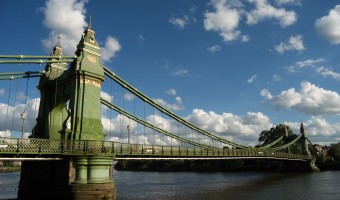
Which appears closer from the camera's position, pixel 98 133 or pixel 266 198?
pixel 98 133

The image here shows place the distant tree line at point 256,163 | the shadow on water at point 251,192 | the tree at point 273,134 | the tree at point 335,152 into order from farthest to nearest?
the tree at point 273,134 < the distant tree line at point 256,163 < the tree at point 335,152 < the shadow on water at point 251,192

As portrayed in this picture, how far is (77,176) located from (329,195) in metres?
25.3

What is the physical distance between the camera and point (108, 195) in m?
25.9

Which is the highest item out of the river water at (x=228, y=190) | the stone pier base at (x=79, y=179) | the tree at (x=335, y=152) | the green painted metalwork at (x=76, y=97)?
the green painted metalwork at (x=76, y=97)

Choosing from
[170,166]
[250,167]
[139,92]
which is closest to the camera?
[139,92]

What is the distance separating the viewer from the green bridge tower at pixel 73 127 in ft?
85.3

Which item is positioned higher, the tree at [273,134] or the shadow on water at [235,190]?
the tree at [273,134]

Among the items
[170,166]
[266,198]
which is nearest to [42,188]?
[266,198]

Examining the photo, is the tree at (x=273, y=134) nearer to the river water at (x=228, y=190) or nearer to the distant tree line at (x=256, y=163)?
the distant tree line at (x=256, y=163)

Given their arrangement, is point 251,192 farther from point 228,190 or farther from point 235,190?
point 228,190

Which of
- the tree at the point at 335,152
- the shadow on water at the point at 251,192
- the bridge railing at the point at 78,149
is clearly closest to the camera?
the bridge railing at the point at 78,149

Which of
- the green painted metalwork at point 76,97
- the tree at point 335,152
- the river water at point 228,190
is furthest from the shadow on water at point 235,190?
the tree at point 335,152

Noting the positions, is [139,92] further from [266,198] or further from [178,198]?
[266,198]

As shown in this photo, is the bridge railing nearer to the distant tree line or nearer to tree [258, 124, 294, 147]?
the distant tree line
